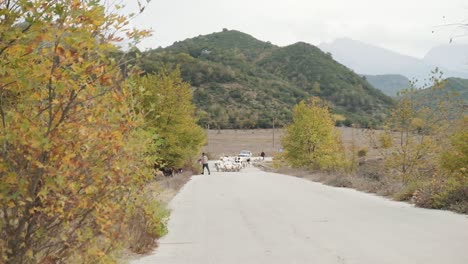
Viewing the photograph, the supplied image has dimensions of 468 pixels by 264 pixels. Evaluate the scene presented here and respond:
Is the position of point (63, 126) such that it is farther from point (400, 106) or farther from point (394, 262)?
point (400, 106)

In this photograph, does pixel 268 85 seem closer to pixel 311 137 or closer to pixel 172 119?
pixel 311 137

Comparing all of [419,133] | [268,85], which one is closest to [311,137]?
[419,133]

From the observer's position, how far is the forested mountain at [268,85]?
114m

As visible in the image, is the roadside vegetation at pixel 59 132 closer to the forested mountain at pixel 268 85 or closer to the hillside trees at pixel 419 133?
the hillside trees at pixel 419 133

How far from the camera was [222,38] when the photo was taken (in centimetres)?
18762

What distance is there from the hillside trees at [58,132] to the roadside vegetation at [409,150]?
37.1ft

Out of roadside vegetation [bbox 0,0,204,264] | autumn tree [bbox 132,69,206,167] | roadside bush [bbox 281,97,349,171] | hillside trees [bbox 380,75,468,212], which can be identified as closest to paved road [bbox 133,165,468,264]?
roadside vegetation [bbox 0,0,204,264]

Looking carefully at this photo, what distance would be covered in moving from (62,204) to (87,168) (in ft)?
1.61

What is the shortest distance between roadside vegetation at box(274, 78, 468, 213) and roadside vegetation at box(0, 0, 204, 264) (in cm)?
1124

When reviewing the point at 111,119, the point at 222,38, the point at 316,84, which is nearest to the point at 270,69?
the point at 316,84

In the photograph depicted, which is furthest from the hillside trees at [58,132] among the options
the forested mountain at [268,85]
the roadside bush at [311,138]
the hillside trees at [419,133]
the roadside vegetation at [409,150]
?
the forested mountain at [268,85]

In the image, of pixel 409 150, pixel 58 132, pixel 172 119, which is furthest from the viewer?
pixel 172 119

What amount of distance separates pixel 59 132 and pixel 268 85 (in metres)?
125

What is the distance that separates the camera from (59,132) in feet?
14.0
